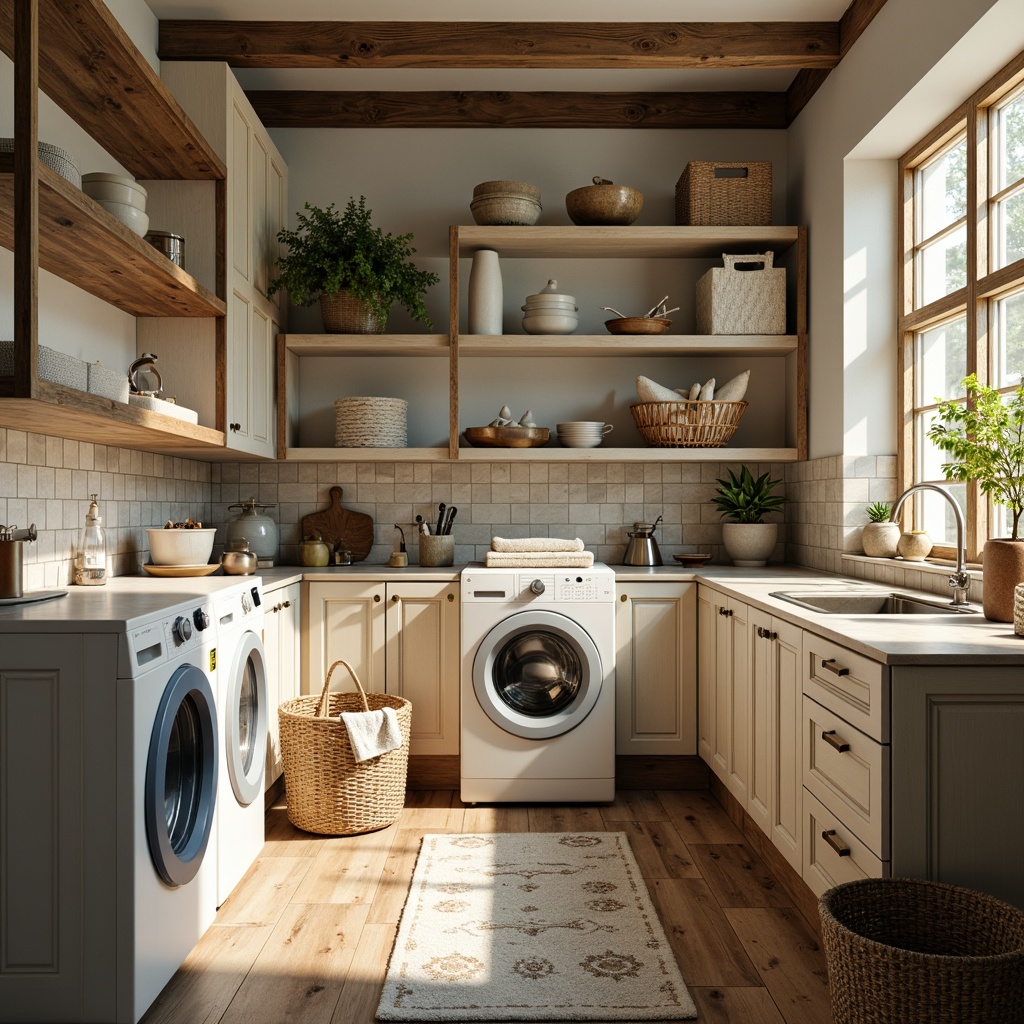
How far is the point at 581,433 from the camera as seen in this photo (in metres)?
3.89

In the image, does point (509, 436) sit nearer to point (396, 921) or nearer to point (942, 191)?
point (942, 191)

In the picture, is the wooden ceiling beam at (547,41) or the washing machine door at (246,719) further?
the wooden ceiling beam at (547,41)

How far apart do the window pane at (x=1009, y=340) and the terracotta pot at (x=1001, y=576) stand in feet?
2.18

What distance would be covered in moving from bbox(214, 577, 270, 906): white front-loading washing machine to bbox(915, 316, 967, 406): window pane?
2.30 meters

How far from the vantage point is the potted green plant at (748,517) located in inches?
155

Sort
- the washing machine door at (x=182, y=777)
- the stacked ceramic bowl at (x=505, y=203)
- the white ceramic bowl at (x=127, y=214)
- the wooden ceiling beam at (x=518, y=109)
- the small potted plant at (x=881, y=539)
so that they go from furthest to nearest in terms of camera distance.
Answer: the wooden ceiling beam at (x=518, y=109) → the stacked ceramic bowl at (x=505, y=203) → the small potted plant at (x=881, y=539) → the white ceramic bowl at (x=127, y=214) → the washing machine door at (x=182, y=777)

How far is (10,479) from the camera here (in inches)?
99.2

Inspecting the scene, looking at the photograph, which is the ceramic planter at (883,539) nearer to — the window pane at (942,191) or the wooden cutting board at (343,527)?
the window pane at (942,191)

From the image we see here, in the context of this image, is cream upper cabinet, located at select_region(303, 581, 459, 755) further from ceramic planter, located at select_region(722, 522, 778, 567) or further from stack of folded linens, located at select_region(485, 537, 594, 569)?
ceramic planter, located at select_region(722, 522, 778, 567)

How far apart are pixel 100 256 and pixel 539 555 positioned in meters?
1.85

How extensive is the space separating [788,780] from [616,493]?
1.87 m

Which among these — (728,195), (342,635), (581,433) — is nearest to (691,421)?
(581,433)

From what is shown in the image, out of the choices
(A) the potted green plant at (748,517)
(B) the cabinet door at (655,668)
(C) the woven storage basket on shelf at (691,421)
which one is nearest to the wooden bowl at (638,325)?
(C) the woven storage basket on shelf at (691,421)

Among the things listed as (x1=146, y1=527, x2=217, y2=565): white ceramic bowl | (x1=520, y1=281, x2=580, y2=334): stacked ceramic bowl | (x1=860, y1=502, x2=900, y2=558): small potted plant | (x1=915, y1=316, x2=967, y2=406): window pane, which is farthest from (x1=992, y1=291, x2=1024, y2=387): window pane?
(x1=146, y1=527, x2=217, y2=565): white ceramic bowl
